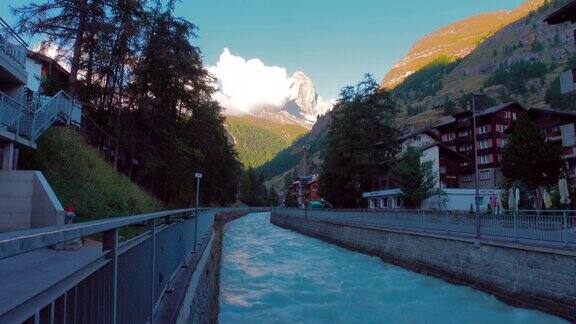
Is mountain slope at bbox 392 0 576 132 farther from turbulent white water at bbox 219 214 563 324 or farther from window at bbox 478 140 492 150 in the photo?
turbulent white water at bbox 219 214 563 324

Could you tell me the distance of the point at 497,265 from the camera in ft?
56.0

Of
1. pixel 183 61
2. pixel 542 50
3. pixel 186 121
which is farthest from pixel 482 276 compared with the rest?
pixel 542 50

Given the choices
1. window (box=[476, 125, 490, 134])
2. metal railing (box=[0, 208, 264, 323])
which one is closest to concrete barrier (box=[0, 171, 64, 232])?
metal railing (box=[0, 208, 264, 323])

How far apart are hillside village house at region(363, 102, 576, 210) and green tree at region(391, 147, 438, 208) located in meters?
4.23

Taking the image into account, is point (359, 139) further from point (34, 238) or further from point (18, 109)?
point (34, 238)

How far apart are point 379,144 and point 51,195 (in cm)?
4566

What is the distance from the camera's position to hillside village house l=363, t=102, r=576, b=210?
5869 centimetres

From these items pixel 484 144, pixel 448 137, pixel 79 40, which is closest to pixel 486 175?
pixel 484 144

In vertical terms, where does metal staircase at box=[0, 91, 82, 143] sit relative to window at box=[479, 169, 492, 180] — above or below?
below

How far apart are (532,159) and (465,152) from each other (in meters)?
41.1

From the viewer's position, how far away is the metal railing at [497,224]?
1521cm

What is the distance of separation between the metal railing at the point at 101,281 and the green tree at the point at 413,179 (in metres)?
45.2

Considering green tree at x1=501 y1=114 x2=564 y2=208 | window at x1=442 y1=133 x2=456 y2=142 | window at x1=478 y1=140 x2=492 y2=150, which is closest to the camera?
green tree at x1=501 y1=114 x2=564 y2=208

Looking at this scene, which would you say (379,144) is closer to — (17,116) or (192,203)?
(192,203)
